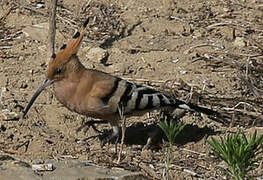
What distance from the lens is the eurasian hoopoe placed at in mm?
4973

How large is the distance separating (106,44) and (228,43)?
1.07 meters

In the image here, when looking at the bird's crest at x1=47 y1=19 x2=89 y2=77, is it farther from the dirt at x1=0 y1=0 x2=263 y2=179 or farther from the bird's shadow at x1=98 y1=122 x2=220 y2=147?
the bird's shadow at x1=98 y1=122 x2=220 y2=147

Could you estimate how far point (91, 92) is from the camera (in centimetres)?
503

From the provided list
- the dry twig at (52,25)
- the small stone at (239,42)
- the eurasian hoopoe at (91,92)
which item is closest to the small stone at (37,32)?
the dry twig at (52,25)

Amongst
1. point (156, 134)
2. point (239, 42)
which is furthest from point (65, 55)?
point (239, 42)

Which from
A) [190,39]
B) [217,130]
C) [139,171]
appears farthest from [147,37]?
[139,171]

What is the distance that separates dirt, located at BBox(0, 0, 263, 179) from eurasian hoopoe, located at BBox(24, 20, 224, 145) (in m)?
0.24

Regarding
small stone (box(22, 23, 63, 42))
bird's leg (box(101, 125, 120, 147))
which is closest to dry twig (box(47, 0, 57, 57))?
small stone (box(22, 23, 63, 42))

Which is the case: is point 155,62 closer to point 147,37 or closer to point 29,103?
point 147,37

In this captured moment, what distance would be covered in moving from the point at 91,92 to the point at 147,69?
1275mm

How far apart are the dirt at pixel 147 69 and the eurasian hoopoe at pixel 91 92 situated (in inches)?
9.3

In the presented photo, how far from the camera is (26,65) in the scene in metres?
6.09

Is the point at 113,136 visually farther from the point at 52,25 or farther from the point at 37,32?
the point at 37,32

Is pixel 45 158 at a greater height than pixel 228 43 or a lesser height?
lesser
